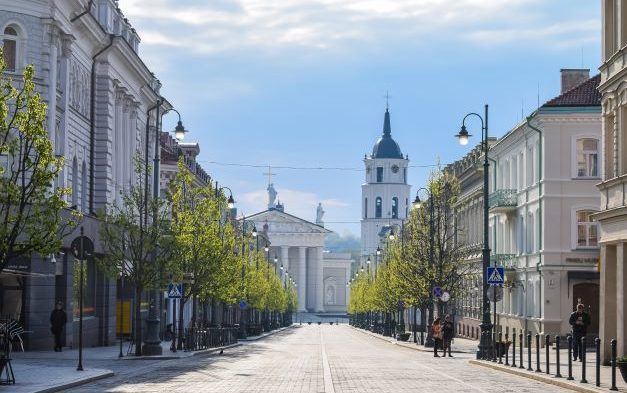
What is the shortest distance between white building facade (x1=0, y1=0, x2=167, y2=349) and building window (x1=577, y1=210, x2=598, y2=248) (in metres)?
21.5

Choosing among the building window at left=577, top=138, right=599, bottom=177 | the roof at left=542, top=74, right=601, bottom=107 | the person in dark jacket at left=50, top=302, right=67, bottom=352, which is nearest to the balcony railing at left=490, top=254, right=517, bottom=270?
the building window at left=577, top=138, right=599, bottom=177

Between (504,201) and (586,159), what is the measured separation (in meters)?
9.63

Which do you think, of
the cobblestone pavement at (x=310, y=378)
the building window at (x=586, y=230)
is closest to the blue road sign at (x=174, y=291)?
the cobblestone pavement at (x=310, y=378)

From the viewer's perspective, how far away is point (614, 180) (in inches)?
1470

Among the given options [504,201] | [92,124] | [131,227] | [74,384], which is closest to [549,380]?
[74,384]

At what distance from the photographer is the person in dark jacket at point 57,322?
46009mm

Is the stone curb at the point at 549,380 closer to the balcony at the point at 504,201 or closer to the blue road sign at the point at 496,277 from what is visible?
the blue road sign at the point at 496,277

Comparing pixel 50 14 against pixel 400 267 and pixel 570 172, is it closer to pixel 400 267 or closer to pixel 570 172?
pixel 570 172

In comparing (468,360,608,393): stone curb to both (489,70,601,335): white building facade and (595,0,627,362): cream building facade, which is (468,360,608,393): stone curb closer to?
(595,0,627,362): cream building facade

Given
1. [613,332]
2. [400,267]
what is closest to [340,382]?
[613,332]

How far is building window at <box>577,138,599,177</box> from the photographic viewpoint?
63281 mm

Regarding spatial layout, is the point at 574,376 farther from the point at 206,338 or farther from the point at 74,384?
the point at 206,338

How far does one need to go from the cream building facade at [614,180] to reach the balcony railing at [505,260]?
109ft

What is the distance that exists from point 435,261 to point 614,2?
3380cm
